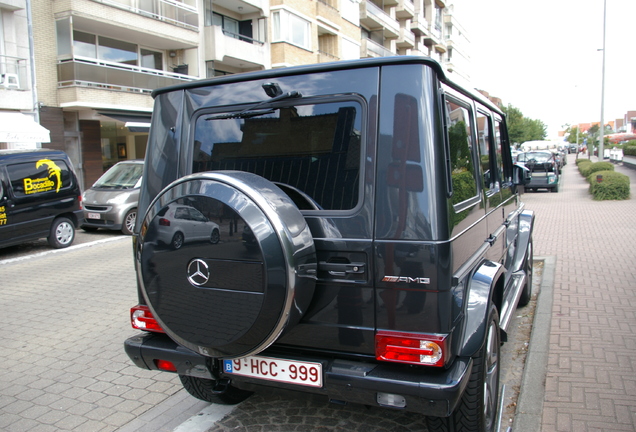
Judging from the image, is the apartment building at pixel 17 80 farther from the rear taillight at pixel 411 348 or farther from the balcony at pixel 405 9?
the balcony at pixel 405 9

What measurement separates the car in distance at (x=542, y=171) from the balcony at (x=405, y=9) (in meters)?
27.4

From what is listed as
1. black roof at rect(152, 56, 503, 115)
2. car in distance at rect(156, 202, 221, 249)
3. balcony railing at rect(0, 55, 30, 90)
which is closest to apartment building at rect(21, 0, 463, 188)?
balcony railing at rect(0, 55, 30, 90)

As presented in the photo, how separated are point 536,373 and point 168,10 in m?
Answer: 22.7

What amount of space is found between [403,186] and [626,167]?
1617 inches

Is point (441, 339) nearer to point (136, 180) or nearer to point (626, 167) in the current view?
point (136, 180)

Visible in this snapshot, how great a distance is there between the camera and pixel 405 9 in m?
47.1

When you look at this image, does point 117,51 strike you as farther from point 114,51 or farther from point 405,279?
point 405,279

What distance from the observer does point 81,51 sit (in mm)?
20078

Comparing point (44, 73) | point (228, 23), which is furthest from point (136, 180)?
point (228, 23)

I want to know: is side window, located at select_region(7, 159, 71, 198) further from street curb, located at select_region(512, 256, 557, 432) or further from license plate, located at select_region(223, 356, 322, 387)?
street curb, located at select_region(512, 256, 557, 432)

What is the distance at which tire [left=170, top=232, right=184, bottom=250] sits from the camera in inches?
102

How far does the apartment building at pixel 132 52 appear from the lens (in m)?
18.8

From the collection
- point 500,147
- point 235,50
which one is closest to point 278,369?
point 500,147

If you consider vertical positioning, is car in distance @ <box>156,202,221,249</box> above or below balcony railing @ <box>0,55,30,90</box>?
below
